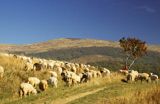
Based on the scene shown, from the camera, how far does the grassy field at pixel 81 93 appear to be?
716 inches

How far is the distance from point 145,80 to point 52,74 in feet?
26.3

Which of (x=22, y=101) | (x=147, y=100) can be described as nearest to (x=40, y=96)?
(x=22, y=101)

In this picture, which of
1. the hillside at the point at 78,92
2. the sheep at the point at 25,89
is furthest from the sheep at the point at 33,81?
the sheep at the point at 25,89

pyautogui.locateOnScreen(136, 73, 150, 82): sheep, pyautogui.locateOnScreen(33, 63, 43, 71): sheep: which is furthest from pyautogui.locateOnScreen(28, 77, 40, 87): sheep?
pyautogui.locateOnScreen(136, 73, 150, 82): sheep

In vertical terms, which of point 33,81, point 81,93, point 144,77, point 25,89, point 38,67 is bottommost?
point 81,93

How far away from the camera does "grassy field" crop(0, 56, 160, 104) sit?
18.2 m

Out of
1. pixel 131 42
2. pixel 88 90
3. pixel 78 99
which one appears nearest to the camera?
pixel 78 99

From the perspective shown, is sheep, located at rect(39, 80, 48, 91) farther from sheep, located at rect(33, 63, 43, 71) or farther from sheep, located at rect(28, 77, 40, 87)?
sheep, located at rect(33, 63, 43, 71)

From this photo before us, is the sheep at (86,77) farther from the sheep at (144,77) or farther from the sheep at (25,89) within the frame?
the sheep at (25,89)

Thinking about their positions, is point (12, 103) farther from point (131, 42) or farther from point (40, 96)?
point (131, 42)

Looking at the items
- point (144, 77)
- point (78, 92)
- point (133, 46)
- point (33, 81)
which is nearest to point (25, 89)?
point (33, 81)

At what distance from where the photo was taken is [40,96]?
24.2 m

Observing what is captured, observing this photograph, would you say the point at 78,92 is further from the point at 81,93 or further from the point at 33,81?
the point at 33,81

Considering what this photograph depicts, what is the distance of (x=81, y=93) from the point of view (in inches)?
952
